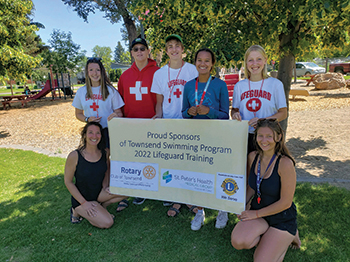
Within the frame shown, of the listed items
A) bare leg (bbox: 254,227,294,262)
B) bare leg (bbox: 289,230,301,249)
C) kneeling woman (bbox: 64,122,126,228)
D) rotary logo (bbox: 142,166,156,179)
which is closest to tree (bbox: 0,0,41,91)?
Result: kneeling woman (bbox: 64,122,126,228)

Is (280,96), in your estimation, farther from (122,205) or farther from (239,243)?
(122,205)

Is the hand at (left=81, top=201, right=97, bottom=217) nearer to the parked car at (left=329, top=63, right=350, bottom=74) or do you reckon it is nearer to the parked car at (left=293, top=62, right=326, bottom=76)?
the parked car at (left=329, top=63, right=350, bottom=74)

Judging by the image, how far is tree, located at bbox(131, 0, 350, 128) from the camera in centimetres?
352

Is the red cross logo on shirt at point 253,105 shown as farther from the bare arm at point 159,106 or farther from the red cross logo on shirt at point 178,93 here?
the bare arm at point 159,106

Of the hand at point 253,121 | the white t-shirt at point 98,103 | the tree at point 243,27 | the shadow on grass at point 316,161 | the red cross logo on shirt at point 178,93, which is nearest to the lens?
the hand at point 253,121

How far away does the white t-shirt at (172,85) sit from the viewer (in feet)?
9.81

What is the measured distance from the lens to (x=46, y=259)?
2672 mm

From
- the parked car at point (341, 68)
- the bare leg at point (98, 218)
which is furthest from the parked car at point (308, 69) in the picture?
the bare leg at point (98, 218)

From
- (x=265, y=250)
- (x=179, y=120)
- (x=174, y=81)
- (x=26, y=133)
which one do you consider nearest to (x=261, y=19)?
(x=174, y=81)

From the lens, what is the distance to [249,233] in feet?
7.82

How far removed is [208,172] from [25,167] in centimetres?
477

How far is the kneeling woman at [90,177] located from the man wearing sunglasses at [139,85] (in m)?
0.56

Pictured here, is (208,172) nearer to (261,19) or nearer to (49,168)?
Answer: (261,19)

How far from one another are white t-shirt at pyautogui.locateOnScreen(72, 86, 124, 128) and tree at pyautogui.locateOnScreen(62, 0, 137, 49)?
227 inches
